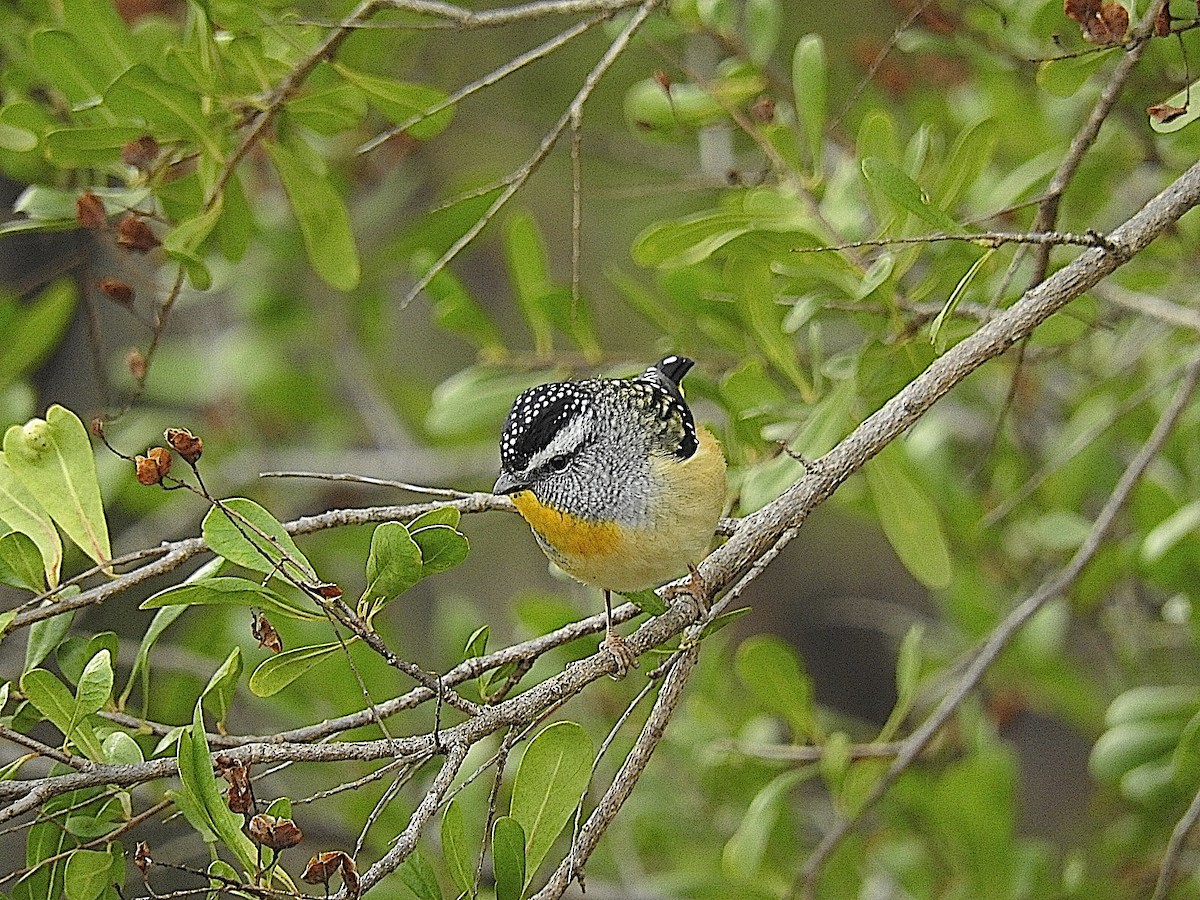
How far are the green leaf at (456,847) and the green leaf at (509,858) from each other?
6 centimetres

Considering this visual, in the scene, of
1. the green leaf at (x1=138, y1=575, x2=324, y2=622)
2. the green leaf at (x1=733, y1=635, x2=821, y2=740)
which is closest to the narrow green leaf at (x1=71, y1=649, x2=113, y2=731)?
the green leaf at (x1=138, y1=575, x2=324, y2=622)

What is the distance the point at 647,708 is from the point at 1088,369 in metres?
1.57

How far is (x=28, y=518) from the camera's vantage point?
6.53 feet

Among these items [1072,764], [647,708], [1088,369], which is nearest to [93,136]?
[647,708]

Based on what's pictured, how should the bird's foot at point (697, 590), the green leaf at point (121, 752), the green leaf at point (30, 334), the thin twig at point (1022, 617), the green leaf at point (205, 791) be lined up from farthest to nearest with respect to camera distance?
the green leaf at point (30, 334), the thin twig at point (1022, 617), the bird's foot at point (697, 590), the green leaf at point (121, 752), the green leaf at point (205, 791)

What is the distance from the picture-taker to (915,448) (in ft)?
11.5

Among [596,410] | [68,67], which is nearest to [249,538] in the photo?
[596,410]

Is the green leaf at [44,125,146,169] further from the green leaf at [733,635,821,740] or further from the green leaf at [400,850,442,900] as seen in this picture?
the green leaf at [733,635,821,740]

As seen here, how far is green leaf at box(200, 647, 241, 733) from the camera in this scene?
1.96 m

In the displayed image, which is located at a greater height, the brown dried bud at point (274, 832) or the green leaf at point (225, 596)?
the green leaf at point (225, 596)

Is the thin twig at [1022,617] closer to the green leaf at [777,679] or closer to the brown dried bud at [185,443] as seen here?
the green leaf at [777,679]

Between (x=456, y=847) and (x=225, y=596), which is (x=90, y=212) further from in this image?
(x=456, y=847)

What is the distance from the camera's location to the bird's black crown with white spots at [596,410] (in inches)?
93.4

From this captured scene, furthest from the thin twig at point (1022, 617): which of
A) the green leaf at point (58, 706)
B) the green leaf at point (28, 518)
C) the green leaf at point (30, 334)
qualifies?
the green leaf at point (30, 334)
